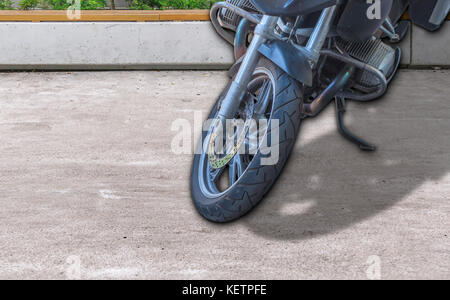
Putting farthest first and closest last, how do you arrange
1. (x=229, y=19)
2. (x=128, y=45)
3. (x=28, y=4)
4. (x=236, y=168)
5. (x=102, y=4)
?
(x=102, y=4)
(x=28, y=4)
(x=128, y=45)
(x=229, y=19)
(x=236, y=168)

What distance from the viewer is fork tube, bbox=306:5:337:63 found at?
269 centimetres

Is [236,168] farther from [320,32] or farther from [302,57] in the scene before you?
[320,32]

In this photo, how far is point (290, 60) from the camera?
2613mm

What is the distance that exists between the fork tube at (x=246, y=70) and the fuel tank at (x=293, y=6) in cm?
20

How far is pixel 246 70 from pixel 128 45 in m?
3.87

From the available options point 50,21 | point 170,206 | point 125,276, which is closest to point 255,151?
point 170,206

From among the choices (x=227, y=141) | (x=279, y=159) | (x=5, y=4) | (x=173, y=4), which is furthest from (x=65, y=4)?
(x=279, y=159)

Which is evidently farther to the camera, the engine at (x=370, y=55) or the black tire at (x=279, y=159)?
the engine at (x=370, y=55)

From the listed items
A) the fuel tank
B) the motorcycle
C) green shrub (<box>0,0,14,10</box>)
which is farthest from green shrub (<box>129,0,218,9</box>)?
the fuel tank

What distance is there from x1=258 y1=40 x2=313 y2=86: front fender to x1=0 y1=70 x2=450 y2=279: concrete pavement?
734mm

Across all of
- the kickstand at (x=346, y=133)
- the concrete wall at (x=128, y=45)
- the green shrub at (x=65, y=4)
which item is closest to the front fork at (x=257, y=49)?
the kickstand at (x=346, y=133)

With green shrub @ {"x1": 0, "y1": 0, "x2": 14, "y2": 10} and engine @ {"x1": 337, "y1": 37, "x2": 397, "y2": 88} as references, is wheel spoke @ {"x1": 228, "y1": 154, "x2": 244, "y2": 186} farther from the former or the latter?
green shrub @ {"x1": 0, "y1": 0, "x2": 14, "y2": 10}

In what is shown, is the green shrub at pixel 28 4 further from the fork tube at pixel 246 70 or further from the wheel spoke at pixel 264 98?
the wheel spoke at pixel 264 98

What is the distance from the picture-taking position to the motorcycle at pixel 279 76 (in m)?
2.55
